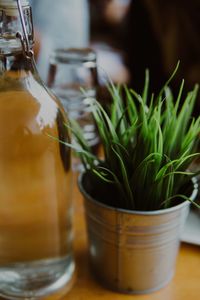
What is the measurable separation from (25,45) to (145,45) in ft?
3.73

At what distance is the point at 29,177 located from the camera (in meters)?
0.43

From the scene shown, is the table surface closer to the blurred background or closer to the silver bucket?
the silver bucket

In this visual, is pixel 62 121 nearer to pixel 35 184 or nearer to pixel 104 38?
pixel 35 184

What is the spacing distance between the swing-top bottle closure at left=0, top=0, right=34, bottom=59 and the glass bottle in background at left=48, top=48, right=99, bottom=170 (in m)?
0.23

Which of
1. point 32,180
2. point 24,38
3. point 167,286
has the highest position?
point 24,38

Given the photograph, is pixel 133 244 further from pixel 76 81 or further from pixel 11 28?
pixel 76 81

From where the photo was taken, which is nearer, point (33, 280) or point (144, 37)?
point (33, 280)

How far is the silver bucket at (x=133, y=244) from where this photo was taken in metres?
0.39

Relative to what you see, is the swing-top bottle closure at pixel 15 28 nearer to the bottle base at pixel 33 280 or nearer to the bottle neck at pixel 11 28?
the bottle neck at pixel 11 28

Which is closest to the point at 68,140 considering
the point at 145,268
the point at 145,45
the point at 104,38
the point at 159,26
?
the point at 145,268

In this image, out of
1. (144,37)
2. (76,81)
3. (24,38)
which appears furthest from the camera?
(144,37)

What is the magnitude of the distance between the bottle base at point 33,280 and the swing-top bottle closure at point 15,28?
20 centimetres

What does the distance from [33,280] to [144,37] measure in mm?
Answer: 1155

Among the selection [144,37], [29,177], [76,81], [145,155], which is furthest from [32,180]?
[144,37]
